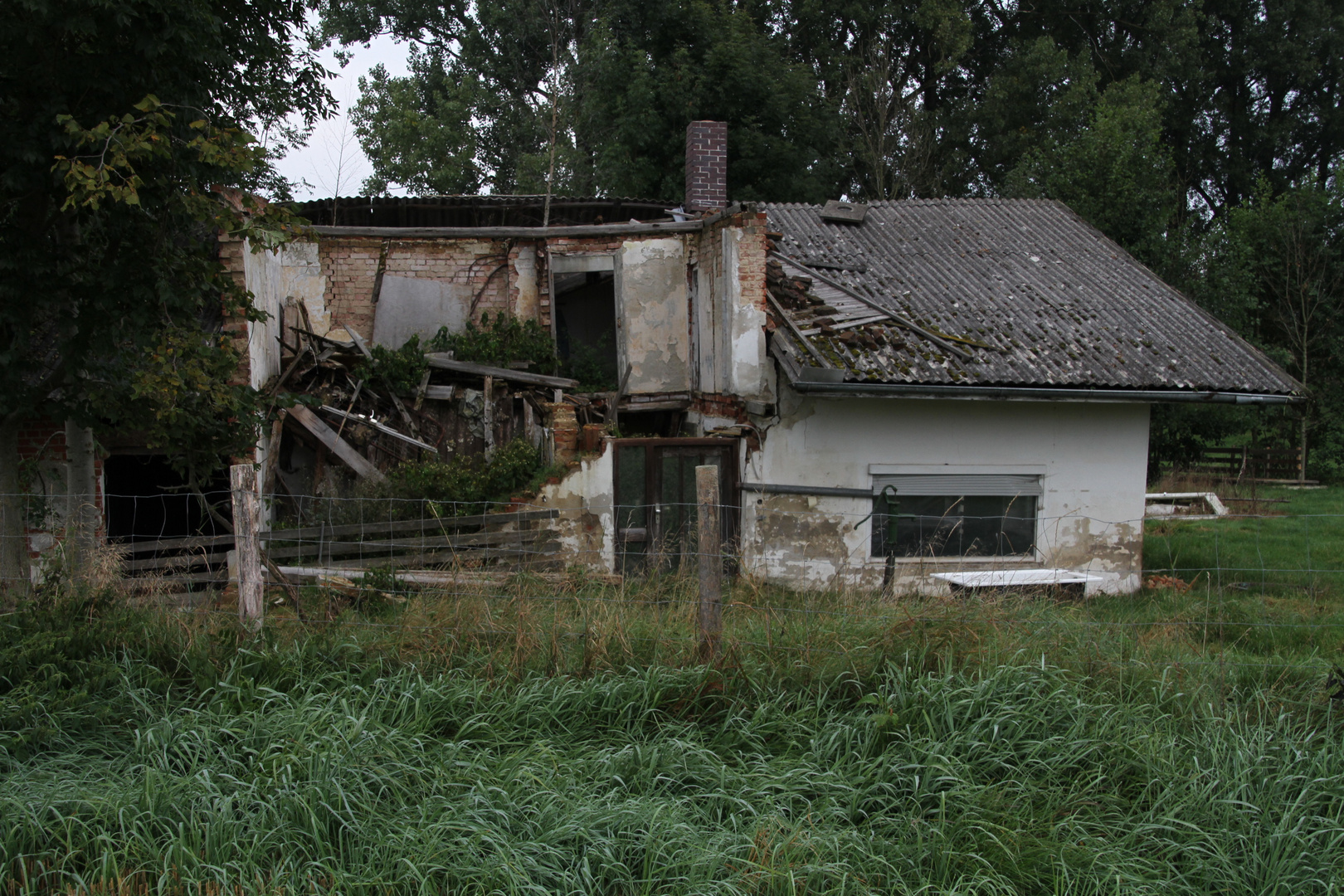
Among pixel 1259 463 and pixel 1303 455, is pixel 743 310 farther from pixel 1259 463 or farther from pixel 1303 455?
pixel 1259 463

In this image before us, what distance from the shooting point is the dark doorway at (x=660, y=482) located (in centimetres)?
1087

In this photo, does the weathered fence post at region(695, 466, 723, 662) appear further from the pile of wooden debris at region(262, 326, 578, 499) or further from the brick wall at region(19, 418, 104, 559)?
the brick wall at region(19, 418, 104, 559)

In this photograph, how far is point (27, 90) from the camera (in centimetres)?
593

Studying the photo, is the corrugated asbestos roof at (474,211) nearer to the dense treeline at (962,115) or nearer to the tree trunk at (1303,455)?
the dense treeline at (962,115)

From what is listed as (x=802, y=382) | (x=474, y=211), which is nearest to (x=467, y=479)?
(x=802, y=382)

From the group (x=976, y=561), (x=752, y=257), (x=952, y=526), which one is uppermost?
(x=752, y=257)

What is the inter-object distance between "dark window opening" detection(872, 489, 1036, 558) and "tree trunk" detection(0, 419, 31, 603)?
7.93m

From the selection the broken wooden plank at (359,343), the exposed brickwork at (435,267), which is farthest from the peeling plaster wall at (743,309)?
the broken wooden plank at (359,343)

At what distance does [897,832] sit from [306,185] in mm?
16081

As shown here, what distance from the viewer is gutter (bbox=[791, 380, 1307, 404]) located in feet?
31.8

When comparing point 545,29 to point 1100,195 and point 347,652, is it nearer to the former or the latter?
point 1100,195

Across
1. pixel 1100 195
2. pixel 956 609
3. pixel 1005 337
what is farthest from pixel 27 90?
pixel 1100 195

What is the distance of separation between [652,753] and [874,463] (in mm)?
6764

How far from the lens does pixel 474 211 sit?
13555 millimetres
